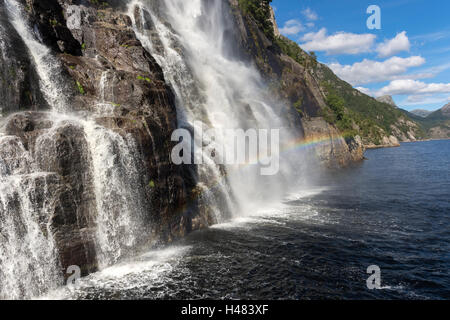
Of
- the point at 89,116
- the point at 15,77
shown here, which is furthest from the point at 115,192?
the point at 15,77

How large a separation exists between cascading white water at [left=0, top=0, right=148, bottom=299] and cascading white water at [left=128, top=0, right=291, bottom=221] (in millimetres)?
8375

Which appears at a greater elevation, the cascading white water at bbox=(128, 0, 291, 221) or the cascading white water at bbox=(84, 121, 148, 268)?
the cascading white water at bbox=(128, 0, 291, 221)

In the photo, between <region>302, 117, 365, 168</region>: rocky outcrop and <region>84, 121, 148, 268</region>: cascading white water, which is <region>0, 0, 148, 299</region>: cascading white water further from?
<region>302, 117, 365, 168</region>: rocky outcrop

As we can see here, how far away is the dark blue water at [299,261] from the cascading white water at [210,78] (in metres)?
5.51

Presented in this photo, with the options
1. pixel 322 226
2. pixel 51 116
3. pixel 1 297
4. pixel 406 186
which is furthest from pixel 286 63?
pixel 1 297

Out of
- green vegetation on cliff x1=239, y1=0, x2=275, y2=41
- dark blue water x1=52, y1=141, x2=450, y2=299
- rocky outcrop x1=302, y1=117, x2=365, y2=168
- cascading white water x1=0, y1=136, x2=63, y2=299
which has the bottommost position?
dark blue water x1=52, y1=141, x2=450, y2=299

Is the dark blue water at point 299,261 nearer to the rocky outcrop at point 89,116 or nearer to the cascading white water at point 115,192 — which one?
the cascading white water at point 115,192

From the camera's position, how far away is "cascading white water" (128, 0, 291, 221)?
29078 mm

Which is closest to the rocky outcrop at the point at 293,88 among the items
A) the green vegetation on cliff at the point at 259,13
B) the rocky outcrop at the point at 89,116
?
the green vegetation on cliff at the point at 259,13

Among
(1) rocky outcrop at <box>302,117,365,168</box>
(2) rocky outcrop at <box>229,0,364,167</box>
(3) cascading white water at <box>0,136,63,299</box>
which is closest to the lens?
(3) cascading white water at <box>0,136,63,299</box>

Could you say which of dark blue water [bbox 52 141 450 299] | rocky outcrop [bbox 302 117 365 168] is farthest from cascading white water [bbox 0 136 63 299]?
rocky outcrop [bbox 302 117 365 168]

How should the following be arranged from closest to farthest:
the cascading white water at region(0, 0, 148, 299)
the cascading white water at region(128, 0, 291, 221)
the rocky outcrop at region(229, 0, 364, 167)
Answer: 1. the cascading white water at region(0, 0, 148, 299)
2. the cascading white water at region(128, 0, 291, 221)
3. the rocky outcrop at region(229, 0, 364, 167)

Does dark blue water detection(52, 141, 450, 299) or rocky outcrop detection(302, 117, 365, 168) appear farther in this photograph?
rocky outcrop detection(302, 117, 365, 168)

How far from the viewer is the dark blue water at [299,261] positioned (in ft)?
41.1
